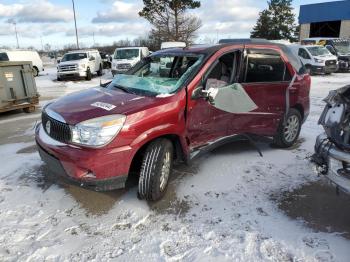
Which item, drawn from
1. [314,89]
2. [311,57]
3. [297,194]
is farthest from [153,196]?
[311,57]

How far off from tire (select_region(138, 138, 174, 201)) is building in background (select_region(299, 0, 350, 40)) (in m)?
41.0

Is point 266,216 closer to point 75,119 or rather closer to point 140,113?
point 140,113

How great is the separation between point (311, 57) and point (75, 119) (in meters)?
19.5

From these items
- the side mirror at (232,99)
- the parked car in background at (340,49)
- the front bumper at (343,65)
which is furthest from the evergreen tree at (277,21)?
the side mirror at (232,99)

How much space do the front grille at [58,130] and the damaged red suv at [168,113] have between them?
11mm

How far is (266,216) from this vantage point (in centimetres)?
380

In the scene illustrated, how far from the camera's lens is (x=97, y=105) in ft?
12.9

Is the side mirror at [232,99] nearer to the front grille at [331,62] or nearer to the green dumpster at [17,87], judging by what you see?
the green dumpster at [17,87]

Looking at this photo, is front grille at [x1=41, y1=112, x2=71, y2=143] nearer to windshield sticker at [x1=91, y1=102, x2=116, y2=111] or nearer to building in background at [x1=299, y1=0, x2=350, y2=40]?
windshield sticker at [x1=91, y1=102, x2=116, y2=111]

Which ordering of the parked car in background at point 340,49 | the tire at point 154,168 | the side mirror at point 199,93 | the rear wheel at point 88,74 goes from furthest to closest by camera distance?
the parked car in background at point 340,49
the rear wheel at point 88,74
the side mirror at point 199,93
the tire at point 154,168

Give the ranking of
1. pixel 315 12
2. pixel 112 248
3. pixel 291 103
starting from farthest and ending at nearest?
pixel 315 12, pixel 291 103, pixel 112 248

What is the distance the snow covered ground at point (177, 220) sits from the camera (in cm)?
320

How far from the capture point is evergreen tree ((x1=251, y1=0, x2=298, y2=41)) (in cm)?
5434

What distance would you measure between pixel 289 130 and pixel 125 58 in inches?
643
